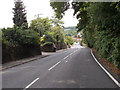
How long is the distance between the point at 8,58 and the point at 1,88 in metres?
13.2

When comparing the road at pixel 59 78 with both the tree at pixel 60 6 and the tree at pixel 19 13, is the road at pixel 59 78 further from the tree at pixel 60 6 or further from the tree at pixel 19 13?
the tree at pixel 19 13

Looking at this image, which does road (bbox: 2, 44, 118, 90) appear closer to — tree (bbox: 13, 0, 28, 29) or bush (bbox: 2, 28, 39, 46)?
bush (bbox: 2, 28, 39, 46)

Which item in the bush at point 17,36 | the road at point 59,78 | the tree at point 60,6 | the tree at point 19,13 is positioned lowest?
the road at point 59,78

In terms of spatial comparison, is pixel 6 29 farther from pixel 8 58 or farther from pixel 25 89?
pixel 25 89

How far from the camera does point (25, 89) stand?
7.18 meters

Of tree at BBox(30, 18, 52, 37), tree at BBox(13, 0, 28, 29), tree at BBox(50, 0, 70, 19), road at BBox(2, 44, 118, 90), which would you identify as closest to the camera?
road at BBox(2, 44, 118, 90)

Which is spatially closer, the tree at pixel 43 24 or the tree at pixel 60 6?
the tree at pixel 60 6

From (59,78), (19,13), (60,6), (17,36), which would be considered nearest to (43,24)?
(19,13)

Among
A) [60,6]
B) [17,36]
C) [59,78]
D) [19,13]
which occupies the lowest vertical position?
[59,78]

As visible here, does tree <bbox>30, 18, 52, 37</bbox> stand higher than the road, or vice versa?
tree <bbox>30, 18, 52, 37</bbox>

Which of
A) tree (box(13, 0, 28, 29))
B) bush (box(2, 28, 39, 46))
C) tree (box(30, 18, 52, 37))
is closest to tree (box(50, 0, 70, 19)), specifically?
bush (box(2, 28, 39, 46))

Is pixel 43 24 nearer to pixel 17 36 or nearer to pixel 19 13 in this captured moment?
pixel 19 13

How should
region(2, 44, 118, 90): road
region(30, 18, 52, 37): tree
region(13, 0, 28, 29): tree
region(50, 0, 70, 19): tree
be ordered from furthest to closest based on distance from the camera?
1. region(13, 0, 28, 29): tree
2. region(30, 18, 52, 37): tree
3. region(50, 0, 70, 19): tree
4. region(2, 44, 118, 90): road

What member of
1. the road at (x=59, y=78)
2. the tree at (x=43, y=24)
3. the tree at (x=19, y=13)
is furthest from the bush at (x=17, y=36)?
the tree at (x=19, y=13)
